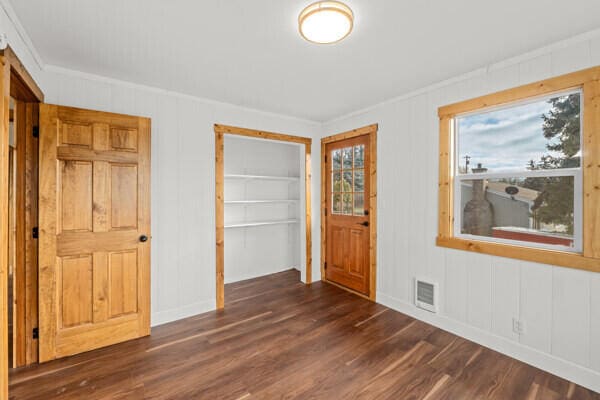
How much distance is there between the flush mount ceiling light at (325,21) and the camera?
1700 mm

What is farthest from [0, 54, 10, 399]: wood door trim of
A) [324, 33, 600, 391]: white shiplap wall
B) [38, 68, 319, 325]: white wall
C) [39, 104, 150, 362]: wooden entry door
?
[324, 33, 600, 391]: white shiplap wall

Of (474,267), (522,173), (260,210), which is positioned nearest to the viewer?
(522,173)

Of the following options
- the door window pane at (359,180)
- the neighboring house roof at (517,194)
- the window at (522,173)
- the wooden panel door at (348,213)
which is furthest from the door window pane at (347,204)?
the neighboring house roof at (517,194)

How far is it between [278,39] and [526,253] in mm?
2621

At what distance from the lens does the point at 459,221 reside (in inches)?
114

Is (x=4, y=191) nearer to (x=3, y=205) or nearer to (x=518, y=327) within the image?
(x=3, y=205)

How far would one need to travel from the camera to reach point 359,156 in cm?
392

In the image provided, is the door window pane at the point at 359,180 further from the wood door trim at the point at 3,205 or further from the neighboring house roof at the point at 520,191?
the wood door trim at the point at 3,205

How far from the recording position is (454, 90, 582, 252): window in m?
2.20

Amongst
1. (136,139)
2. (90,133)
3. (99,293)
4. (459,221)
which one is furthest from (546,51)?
(99,293)

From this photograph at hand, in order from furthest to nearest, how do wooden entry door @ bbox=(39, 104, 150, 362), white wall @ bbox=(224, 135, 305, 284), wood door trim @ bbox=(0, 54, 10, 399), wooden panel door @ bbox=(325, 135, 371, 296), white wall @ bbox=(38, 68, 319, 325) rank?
white wall @ bbox=(224, 135, 305, 284) → wooden panel door @ bbox=(325, 135, 371, 296) → white wall @ bbox=(38, 68, 319, 325) → wooden entry door @ bbox=(39, 104, 150, 362) → wood door trim @ bbox=(0, 54, 10, 399)

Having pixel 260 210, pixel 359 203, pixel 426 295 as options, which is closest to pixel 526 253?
pixel 426 295

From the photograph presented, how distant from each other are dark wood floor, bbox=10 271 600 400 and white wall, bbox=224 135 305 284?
1.49 metres

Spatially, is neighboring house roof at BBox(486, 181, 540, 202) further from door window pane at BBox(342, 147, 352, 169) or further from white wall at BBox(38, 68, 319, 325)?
white wall at BBox(38, 68, 319, 325)
